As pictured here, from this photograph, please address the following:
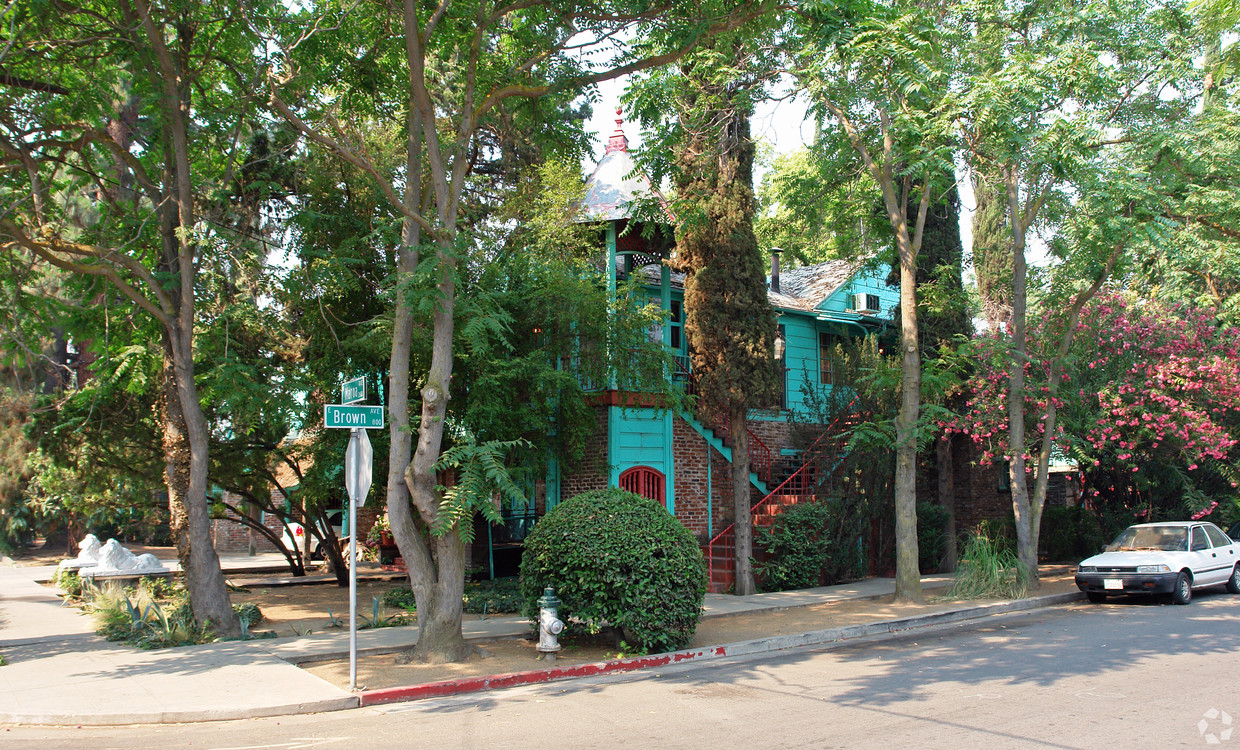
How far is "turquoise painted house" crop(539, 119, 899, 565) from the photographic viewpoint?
1733 centimetres

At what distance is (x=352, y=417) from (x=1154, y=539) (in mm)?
14696

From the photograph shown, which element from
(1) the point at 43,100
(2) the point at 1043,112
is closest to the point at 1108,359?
(2) the point at 1043,112

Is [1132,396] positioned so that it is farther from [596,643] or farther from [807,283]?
[596,643]

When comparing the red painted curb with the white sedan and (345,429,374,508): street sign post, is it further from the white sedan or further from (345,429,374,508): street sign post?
the white sedan

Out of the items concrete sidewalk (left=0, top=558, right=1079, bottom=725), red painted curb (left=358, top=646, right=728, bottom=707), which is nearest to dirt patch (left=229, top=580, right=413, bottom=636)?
concrete sidewalk (left=0, top=558, right=1079, bottom=725)

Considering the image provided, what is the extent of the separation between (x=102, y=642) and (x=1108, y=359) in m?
19.6

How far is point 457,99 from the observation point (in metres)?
15.7

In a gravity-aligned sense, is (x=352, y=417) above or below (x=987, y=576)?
above

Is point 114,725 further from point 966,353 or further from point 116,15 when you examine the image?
point 966,353

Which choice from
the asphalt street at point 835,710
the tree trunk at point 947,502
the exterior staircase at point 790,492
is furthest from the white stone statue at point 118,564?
the tree trunk at point 947,502

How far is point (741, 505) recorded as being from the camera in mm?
16312

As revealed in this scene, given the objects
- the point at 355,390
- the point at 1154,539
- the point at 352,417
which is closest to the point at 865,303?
the point at 1154,539

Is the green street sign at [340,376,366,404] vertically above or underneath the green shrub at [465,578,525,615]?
above

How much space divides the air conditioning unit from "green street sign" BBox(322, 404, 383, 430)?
17.9 metres
